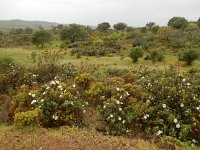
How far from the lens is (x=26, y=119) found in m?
7.77

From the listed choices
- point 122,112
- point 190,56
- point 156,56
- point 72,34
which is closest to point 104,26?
point 72,34

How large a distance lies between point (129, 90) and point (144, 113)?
4.24 feet

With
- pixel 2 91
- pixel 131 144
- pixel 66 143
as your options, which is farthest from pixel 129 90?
pixel 2 91

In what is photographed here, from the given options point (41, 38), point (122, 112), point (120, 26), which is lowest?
point (41, 38)

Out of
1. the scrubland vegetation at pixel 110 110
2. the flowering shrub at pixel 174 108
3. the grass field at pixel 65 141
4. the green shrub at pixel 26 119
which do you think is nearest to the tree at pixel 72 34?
the scrubland vegetation at pixel 110 110

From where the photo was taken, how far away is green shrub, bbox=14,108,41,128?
7.78 m

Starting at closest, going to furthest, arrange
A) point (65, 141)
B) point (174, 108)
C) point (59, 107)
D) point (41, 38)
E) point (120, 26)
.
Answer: point (65, 141), point (59, 107), point (174, 108), point (41, 38), point (120, 26)

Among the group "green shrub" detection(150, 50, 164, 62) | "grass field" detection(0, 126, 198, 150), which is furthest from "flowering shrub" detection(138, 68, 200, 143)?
"green shrub" detection(150, 50, 164, 62)

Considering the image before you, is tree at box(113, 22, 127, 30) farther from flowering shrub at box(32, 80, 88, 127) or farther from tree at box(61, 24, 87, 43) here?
flowering shrub at box(32, 80, 88, 127)

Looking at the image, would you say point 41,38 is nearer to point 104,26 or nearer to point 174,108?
point 104,26

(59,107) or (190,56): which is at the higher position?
(59,107)

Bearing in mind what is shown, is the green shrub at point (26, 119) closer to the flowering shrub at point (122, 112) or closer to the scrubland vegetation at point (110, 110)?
the scrubland vegetation at point (110, 110)

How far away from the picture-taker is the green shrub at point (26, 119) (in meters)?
7.78

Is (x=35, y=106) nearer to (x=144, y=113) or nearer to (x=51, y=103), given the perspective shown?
(x=51, y=103)
